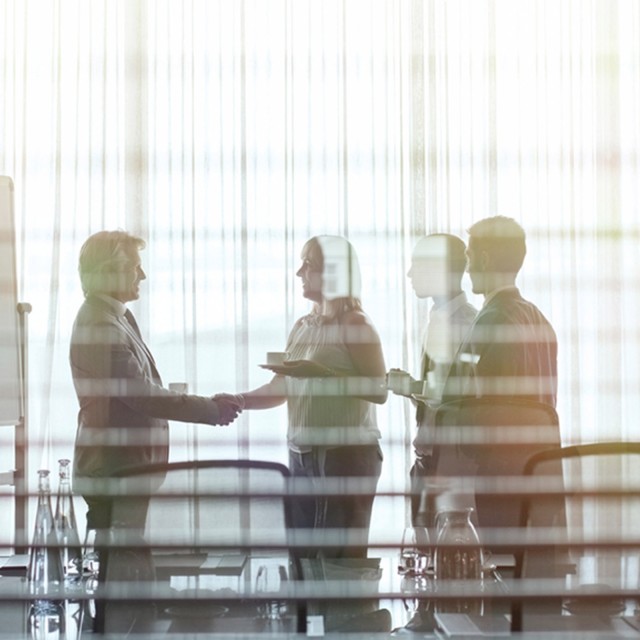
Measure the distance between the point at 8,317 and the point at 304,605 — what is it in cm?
53

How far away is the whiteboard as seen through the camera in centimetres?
127

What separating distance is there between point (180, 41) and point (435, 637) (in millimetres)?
811

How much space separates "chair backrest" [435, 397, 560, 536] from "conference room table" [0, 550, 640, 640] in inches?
3.3

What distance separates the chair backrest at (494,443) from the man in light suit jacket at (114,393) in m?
0.28

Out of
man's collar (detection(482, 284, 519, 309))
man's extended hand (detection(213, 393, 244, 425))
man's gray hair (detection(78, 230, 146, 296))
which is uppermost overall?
man's gray hair (detection(78, 230, 146, 296))

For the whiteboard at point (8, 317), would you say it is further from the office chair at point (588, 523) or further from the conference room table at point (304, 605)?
the office chair at point (588, 523)

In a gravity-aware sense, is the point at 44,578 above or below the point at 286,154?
below

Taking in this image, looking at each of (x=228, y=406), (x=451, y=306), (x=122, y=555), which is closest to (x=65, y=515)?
(x=122, y=555)

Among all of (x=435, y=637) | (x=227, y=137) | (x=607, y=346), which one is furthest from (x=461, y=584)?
(x=227, y=137)

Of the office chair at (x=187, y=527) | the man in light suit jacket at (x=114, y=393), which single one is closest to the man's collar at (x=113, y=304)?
the man in light suit jacket at (x=114, y=393)

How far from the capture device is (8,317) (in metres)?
1.32

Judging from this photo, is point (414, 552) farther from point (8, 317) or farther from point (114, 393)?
point (8, 317)

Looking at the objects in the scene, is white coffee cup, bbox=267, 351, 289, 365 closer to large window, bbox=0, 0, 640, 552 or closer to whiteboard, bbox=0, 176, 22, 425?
large window, bbox=0, 0, 640, 552

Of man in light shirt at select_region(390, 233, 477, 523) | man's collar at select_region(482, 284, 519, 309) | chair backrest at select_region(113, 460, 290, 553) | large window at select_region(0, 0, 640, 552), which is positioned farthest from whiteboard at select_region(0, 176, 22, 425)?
man's collar at select_region(482, 284, 519, 309)
